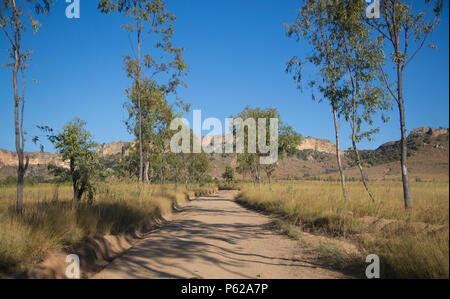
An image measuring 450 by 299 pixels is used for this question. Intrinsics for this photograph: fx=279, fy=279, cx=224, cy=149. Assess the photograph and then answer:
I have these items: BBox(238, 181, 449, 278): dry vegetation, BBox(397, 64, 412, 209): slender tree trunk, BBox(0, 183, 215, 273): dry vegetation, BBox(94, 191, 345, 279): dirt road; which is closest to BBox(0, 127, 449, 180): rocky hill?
BBox(397, 64, 412, 209): slender tree trunk

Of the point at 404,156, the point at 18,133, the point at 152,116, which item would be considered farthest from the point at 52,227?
the point at 152,116

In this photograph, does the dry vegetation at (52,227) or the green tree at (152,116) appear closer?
the dry vegetation at (52,227)

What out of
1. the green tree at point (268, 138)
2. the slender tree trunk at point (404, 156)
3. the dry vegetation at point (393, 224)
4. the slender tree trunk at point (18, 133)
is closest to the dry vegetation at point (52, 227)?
the slender tree trunk at point (18, 133)

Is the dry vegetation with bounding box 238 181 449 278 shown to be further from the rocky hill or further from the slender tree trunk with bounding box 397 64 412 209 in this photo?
the rocky hill

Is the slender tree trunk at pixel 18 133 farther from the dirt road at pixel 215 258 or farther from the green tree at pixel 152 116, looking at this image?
the green tree at pixel 152 116

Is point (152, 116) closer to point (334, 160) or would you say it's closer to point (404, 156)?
point (404, 156)

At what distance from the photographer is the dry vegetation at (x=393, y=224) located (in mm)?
4516

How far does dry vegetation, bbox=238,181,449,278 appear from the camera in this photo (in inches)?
178

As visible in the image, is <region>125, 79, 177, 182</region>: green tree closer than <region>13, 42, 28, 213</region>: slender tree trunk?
No

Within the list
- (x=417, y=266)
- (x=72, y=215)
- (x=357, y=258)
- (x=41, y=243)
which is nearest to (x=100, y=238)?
(x=72, y=215)

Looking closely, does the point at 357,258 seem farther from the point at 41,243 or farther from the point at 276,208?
the point at 276,208

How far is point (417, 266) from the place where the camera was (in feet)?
14.8

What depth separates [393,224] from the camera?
23.4 feet
